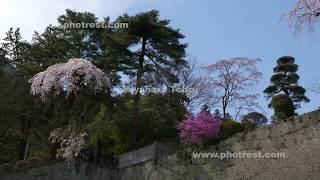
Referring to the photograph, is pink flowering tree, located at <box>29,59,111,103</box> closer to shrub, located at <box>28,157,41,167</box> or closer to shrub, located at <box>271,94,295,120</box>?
shrub, located at <box>28,157,41,167</box>

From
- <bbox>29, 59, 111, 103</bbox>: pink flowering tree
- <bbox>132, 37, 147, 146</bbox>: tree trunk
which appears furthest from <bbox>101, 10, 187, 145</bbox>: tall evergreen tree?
<bbox>29, 59, 111, 103</bbox>: pink flowering tree

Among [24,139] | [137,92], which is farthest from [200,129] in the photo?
[24,139]

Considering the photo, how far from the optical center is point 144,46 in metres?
19.3

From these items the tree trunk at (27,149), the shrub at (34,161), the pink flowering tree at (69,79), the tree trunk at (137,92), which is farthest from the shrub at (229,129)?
the tree trunk at (27,149)

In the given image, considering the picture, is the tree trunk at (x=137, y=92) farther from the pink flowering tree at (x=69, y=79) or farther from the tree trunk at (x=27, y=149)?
the tree trunk at (x=27, y=149)

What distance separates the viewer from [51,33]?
2436 centimetres

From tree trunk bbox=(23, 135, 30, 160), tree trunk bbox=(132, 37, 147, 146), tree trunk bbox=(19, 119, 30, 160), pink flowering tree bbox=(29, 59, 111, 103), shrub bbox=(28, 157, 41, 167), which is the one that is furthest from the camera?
tree trunk bbox=(19, 119, 30, 160)

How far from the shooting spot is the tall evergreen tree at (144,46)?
1892 centimetres

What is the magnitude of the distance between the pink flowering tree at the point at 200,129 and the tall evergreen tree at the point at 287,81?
23.9ft

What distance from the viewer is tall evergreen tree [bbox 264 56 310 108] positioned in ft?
68.3

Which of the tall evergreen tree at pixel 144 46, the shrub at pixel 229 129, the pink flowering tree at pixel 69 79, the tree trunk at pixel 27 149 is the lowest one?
the tree trunk at pixel 27 149

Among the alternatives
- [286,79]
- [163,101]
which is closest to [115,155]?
[163,101]

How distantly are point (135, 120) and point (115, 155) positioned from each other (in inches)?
61.6

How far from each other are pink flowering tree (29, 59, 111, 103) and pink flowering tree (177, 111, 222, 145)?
3.19 metres
